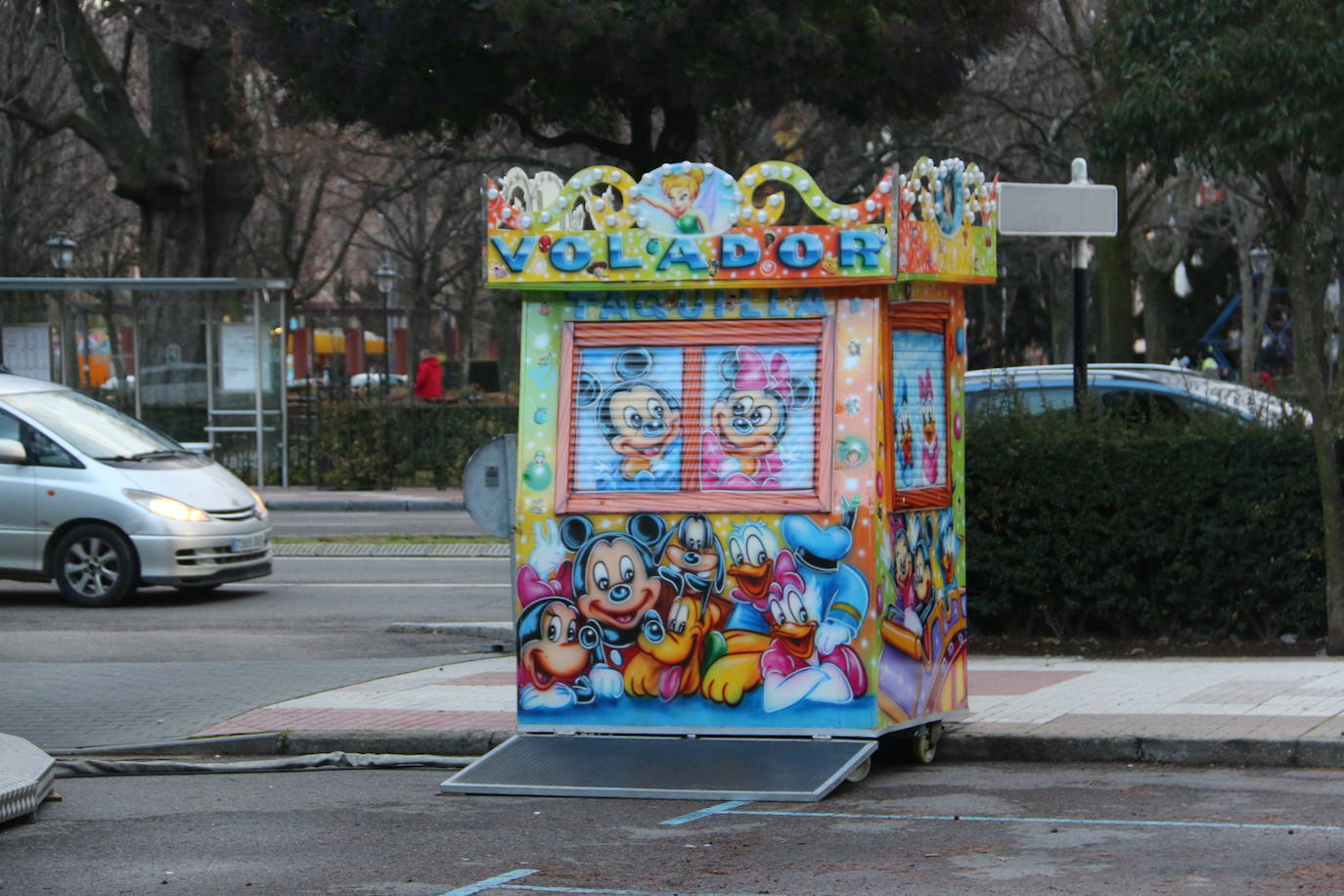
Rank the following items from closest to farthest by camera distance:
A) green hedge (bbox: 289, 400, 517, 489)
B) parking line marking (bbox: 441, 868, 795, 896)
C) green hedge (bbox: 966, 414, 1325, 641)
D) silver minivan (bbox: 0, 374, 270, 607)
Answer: parking line marking (bbox: 441, 868, 795, 896)
green hedge (bbox: 966, 414, 1325, 641)
silver minivan (bbox: 0, 374, 270, 607)
green hedge (bbox: 289, 400, 517, 489)

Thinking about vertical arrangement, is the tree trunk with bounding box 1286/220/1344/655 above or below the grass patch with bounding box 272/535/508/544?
above

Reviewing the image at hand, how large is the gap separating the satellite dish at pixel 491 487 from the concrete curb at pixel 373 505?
1419 cm

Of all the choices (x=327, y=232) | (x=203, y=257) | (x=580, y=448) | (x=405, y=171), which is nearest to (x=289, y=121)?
(x=405, y=171)

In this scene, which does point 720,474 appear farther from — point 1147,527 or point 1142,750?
point 1147,527

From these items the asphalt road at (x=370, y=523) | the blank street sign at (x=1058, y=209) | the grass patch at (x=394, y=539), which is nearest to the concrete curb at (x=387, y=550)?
the grass patch at (x=394, y=539)

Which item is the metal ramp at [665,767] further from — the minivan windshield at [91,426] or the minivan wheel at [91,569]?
the minivan windshield at [91,426]

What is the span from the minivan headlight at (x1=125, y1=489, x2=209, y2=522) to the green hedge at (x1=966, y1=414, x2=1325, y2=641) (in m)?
6.11

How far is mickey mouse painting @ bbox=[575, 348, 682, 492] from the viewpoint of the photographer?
8.06m

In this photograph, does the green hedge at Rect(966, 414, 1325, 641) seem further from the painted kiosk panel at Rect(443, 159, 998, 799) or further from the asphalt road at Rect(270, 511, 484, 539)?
the asphalt road at Rect(270, 511, 484, 539)

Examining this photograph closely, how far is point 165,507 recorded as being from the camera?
46.4ft

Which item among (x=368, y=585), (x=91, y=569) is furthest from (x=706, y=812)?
(x=368, y=585)

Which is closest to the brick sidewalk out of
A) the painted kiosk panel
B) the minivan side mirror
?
the painted kiosk panel

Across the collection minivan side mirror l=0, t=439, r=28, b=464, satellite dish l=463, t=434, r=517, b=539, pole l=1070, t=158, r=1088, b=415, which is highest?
pole l=1070, t=158, r=1088, b=415

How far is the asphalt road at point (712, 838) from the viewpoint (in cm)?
596
